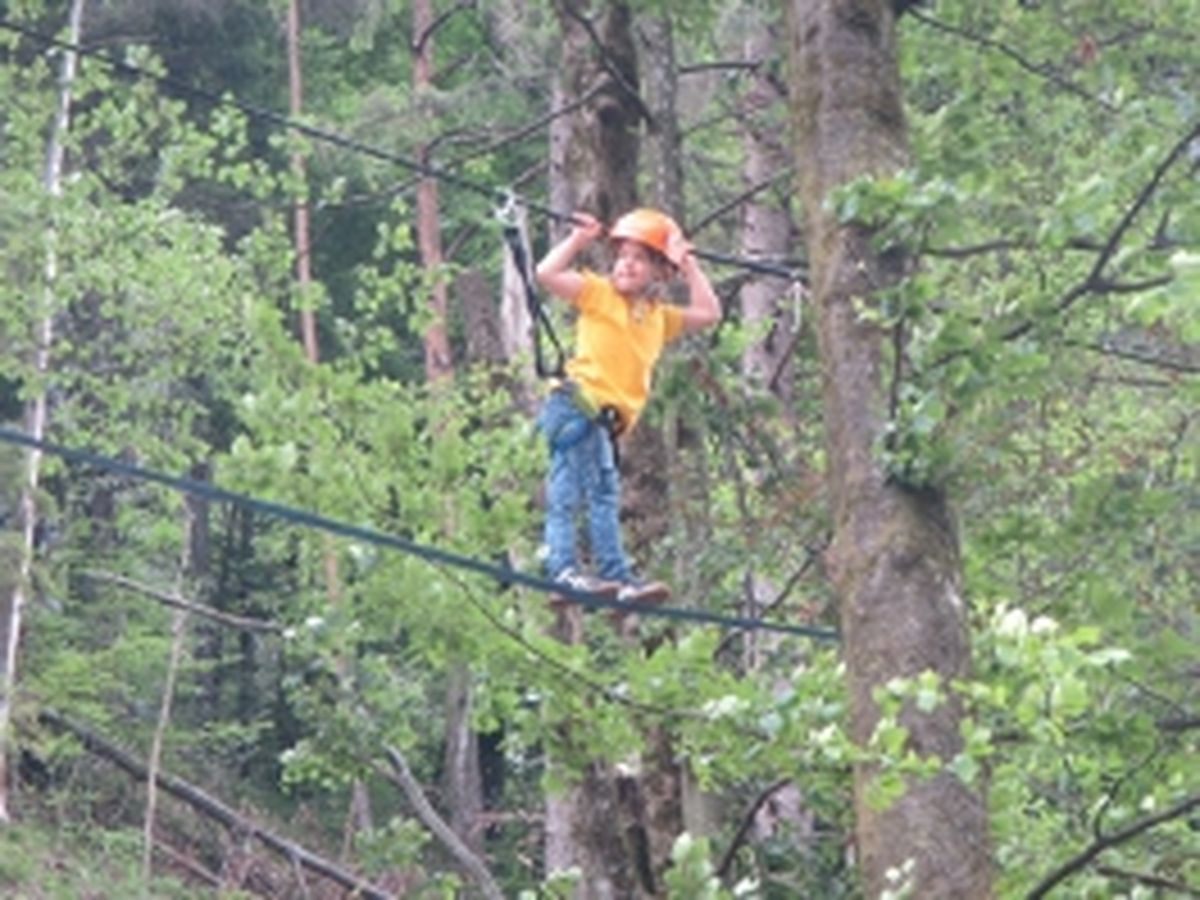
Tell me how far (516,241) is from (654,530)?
2510 millimetres

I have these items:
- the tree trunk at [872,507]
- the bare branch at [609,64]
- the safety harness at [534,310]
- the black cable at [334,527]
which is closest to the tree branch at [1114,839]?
the tree trunk at [872,507]

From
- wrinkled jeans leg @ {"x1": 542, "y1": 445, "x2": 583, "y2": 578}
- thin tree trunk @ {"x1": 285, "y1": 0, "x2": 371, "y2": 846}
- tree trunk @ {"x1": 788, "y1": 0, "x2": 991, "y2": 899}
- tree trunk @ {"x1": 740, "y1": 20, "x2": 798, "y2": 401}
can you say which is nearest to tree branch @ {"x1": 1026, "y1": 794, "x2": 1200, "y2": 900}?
tree trunk @ {"x1": 788, "y1": 0, "x2": 991, "y2": 899}

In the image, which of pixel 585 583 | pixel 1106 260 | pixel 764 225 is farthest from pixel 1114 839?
pixel 764 225

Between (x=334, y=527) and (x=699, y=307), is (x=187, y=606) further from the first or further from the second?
(x=334, y=527)

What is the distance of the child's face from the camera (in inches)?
271

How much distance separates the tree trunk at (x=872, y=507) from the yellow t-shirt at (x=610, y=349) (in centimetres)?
84

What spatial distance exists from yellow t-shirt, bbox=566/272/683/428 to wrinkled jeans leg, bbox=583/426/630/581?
0.40 feet

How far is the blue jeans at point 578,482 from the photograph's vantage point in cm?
687

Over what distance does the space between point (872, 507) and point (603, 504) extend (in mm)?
1346

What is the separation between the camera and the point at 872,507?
5844 mm

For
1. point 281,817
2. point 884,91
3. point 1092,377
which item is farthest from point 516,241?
point 281,817

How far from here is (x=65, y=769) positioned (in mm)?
18953

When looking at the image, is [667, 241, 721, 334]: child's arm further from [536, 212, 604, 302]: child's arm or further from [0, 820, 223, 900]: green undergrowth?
[0, 820, 223, 900]: green undergrowth

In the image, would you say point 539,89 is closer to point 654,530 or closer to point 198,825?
point 198,825
